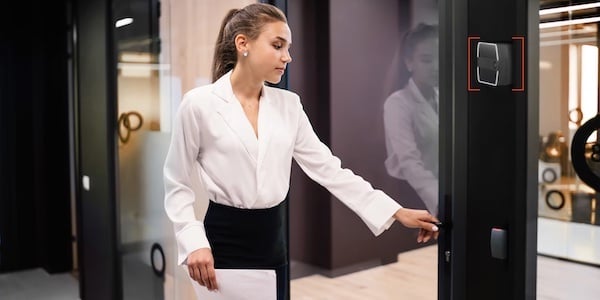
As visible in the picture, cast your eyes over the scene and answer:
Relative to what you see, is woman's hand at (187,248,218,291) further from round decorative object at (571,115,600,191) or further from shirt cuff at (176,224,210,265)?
round decorative object at (571,115,600,191)

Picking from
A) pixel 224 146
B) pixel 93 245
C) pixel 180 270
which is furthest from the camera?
pixel 93 245

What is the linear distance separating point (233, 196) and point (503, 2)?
0.72 metres

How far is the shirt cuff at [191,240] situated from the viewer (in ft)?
4.47

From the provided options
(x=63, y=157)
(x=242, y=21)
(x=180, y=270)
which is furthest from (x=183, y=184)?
(x=63, y=157)

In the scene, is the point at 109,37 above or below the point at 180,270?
above

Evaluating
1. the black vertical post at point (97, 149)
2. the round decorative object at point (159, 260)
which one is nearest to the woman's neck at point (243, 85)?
the round decorative object at point (159, 260)

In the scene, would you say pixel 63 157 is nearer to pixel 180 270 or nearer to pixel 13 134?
pixel 13 134

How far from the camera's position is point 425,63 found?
1395 millimetres

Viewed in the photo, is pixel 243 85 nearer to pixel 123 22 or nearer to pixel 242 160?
pixel 242 160

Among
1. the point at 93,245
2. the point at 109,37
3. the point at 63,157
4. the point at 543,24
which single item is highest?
the point at 109,37

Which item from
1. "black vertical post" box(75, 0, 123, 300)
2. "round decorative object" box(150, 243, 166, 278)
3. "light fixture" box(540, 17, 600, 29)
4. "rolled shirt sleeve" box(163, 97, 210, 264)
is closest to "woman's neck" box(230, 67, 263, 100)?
"rolled shirt sleeve" box(163, 97, 210, 264)

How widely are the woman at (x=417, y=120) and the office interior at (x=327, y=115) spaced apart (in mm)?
19

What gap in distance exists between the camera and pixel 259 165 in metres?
1.35

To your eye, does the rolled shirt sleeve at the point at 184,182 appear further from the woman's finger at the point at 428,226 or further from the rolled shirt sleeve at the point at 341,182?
the woman's finger at the point at 428,226
